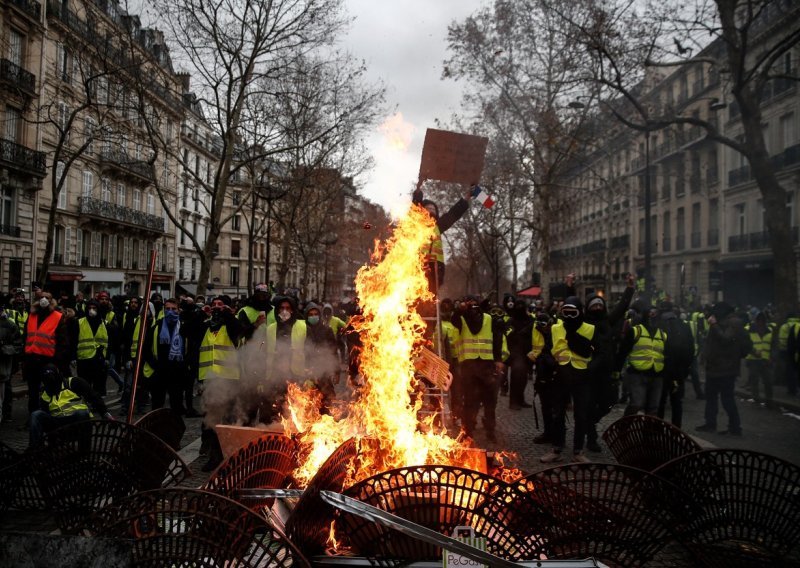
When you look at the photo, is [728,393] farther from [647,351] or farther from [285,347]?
[285,347]

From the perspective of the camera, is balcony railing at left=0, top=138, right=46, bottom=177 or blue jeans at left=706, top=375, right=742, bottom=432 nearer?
blue jeans at left=706, top=375, right=742, bottom=432

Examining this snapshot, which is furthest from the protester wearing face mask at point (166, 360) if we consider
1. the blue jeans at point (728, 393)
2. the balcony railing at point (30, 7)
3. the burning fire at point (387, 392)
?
the balcony railing at point (30, 7)

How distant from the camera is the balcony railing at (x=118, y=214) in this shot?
1315 inches

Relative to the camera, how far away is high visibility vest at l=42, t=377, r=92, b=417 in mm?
6070

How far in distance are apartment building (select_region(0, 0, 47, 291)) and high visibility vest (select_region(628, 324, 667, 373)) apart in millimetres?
25020

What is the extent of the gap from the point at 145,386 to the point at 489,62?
65.3ft

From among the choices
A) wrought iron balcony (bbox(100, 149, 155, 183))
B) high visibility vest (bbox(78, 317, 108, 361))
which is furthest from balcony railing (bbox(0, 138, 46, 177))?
high visibility vest (bbox(78, 317, 108, 361))

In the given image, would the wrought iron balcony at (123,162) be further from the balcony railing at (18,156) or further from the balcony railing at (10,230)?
the balcony railing at (10,230)

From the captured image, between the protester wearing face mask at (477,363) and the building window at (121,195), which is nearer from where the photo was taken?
the protester wearing face mask at (477,363)

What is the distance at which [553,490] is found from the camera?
3.37 m

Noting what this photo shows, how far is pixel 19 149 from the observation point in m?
25.7

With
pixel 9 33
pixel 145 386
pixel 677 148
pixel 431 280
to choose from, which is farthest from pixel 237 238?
pixel 431 280

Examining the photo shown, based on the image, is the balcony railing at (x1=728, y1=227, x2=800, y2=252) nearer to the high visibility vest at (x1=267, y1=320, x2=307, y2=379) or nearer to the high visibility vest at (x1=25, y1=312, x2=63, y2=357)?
the high visibility vest at (x1=267, y1=320, x2=307, y2=379)

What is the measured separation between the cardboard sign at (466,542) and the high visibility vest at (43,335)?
7546 millimetres
